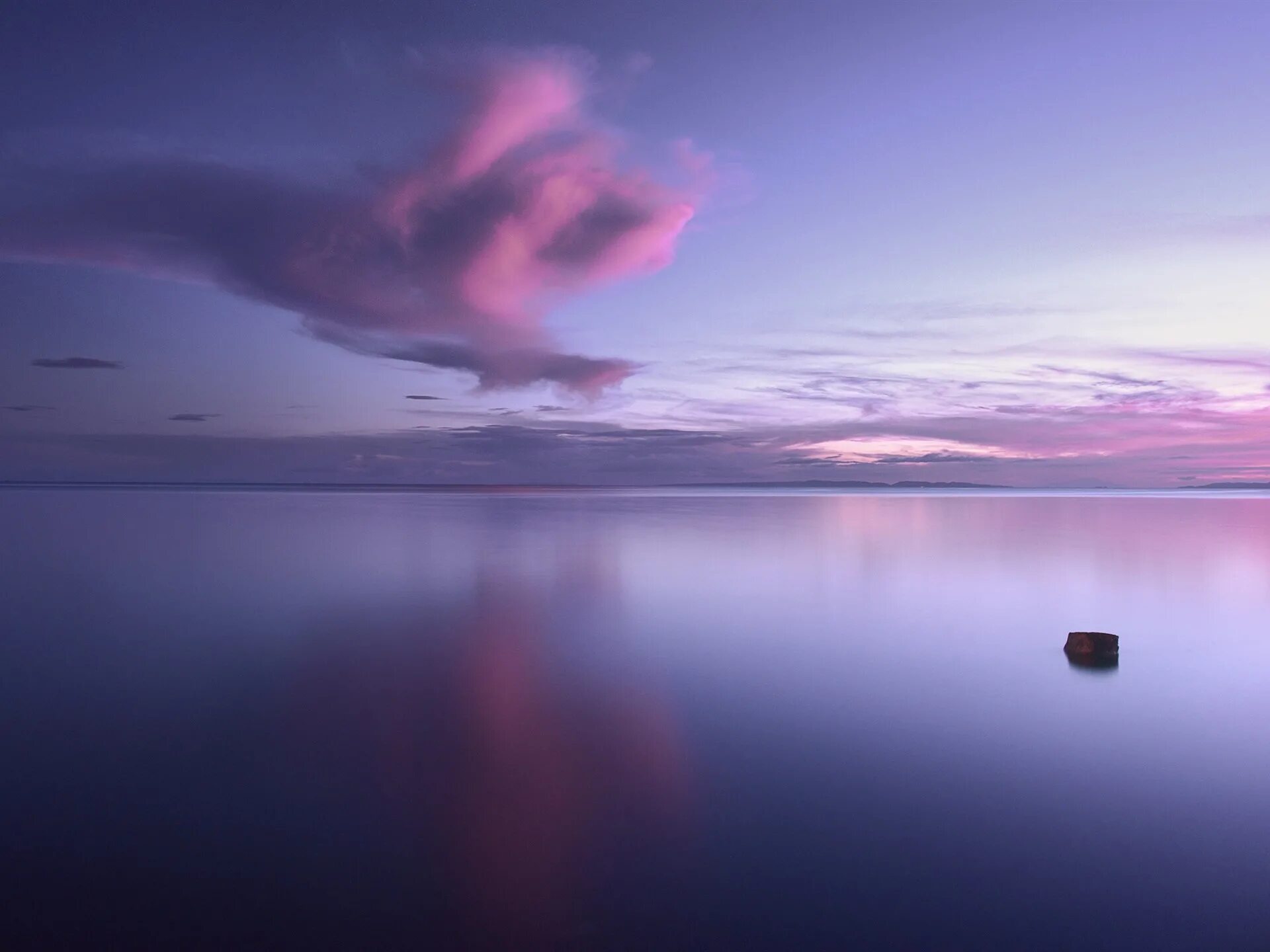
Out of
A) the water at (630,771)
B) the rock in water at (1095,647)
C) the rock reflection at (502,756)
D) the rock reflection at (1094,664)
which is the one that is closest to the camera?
the water at (630,771)

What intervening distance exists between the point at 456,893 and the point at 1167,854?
182 inches

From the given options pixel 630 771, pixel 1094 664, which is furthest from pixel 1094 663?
pixel 630 771

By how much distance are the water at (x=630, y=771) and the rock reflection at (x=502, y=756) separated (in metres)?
0.04

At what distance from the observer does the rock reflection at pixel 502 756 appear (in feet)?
15.0

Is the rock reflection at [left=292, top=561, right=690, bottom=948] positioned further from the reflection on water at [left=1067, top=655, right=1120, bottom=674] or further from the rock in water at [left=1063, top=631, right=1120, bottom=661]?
the rock in water at [left=1063, top=631, right=1120, bottom=661]

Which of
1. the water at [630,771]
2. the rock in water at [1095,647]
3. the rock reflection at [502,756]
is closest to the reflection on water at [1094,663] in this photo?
the rock in water at [1095,647]

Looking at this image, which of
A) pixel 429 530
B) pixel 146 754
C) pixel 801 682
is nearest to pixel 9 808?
pixel 146 754

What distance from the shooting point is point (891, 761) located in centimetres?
671

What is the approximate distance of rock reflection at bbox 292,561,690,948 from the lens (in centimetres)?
457

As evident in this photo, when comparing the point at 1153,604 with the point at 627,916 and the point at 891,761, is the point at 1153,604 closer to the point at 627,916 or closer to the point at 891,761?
the point at 891,761

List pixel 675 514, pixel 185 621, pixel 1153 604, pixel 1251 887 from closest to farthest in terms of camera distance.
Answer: pixel 1251 887 → pixel 185 621 → pixel 1153 604 → pixel 675 514

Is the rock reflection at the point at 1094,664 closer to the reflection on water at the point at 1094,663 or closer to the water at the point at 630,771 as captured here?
the reflection on water at the point at 1094,663

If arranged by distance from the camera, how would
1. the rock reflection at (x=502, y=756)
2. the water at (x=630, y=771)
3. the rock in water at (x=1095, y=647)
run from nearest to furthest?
1. the water at (x=630, y=771)
2. the rock reflection at (x=502, y=756)
3. the rock in water at (x=1095, y=647)

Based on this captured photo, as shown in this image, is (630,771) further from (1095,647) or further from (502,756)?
(1095,647)
